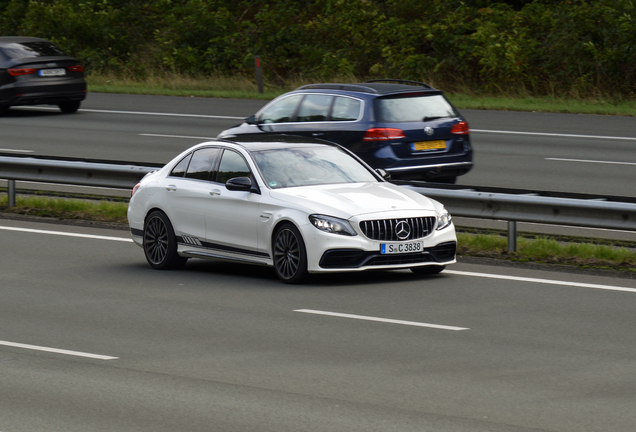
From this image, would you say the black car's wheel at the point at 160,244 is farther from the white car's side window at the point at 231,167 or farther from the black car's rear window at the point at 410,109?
the black car's rear window at the point at 410,109

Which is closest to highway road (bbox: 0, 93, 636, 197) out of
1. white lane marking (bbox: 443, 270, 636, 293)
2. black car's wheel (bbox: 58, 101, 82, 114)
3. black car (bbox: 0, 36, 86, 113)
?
black car's wheel (bbox: 58, 101, 82, 114)

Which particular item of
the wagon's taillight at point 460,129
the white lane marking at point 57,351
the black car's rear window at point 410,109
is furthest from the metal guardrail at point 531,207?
the white lane marking at point 57,351

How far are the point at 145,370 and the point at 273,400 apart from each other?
119cm

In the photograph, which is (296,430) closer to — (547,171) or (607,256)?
(607,256)

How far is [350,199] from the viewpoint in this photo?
440 inches

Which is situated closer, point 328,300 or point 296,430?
point 296,430

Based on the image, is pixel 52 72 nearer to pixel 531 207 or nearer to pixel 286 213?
pixel 531 207

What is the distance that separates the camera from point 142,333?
907 cm

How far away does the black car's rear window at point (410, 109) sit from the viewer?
1612cm


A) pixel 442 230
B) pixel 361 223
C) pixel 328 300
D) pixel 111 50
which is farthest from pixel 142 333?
pixel 111 50

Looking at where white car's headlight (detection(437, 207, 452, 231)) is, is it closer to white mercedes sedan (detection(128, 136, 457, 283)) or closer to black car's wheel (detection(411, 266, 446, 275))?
white mercedes sedan (detection(128, 136, 457, 283))

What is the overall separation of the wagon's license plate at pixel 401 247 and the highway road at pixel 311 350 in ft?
1.12

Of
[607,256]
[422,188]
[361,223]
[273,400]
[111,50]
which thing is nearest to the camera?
[273,400]

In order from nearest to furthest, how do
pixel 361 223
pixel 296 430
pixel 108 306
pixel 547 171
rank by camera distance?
pixel 296 430 < pixel 108 306 < pixel 361 223 < pixel 547 171
